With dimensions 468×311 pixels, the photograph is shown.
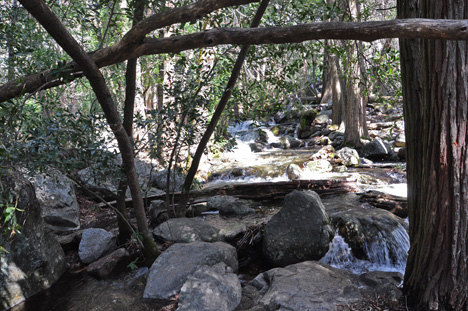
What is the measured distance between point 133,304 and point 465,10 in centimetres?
432

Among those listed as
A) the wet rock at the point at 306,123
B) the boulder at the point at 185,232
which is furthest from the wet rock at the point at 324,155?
the boulder at the point at 185,232

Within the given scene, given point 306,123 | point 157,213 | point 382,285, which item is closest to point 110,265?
point 157,213

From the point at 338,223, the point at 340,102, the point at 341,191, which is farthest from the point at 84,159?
the point at 340,102

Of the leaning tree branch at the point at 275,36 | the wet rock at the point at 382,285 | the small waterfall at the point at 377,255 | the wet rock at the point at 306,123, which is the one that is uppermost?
the leaning tree branch at the point at 275,36

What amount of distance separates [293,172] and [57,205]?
21.8 ft

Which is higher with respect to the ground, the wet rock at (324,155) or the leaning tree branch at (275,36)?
the leaning tree branch at (275,36)

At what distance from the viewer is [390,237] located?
4680 millimetres

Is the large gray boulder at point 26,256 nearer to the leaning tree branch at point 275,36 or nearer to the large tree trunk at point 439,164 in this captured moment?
the leaning tree branch at point 275,36

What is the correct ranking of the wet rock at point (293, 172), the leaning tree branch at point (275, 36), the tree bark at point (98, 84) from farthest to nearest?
the wet rock at point (293, 172) → the tree bark at point (98, 84) → the leaning tree branch at point (275, 36)

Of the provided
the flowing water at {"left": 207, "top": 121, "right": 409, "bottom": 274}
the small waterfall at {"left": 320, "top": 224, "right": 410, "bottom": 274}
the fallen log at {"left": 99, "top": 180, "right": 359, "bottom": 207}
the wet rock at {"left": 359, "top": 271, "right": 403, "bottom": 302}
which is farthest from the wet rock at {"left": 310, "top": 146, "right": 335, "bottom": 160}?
the wet rock at {"left": 359, "top": 271, "right": 403, "bottom": 302}

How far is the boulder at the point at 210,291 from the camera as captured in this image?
324 cm

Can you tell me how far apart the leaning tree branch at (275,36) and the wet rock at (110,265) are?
2.83 m

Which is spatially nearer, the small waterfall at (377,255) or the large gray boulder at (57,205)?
the small waterfall at (377,255)

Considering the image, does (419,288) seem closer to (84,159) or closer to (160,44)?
(160,44)
